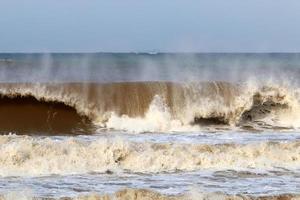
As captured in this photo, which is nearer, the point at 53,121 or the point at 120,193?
the point at 120,193

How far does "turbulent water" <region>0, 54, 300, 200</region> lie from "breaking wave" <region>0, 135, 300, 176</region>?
2 cm

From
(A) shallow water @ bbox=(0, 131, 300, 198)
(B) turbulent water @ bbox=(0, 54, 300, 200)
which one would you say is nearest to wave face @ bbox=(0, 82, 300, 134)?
(B) turbulent water @ bbox=(0, 54, 300, 200)

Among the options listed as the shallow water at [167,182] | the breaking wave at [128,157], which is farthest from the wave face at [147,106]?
the shallow water at [167,182]

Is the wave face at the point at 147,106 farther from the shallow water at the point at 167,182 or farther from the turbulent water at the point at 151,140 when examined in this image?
the shallow water at the point at 167,182

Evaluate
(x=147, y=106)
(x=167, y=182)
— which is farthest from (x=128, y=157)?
(x=147, y=106)

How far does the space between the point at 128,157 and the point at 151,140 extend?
2243mm

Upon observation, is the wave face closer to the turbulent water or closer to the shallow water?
the turbulent water

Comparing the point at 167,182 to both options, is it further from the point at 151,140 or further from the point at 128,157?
the point at 151,140

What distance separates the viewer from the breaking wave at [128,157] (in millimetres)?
11805

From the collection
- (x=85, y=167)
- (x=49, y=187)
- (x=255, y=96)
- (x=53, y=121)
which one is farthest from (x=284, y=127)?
(x=49, y=187)

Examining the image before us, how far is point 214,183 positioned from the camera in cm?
1077

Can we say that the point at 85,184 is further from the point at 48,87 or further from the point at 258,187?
the point at 48,87

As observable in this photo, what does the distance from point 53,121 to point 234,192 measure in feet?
25.8

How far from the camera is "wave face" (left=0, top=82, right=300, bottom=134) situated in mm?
16797
